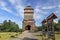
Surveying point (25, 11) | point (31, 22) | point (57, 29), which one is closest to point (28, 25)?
point (31, 22)

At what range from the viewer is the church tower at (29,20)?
41.6 m

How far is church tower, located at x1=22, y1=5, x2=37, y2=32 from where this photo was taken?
1636 inches

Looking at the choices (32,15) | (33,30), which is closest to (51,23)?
(33,30)

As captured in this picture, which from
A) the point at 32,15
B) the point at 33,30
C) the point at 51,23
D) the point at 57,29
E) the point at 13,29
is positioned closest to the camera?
the point at 51,23

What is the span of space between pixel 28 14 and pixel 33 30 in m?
5.98

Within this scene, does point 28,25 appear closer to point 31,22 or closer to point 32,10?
point 31,22

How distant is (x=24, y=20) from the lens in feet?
140

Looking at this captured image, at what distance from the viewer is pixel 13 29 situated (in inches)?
2392

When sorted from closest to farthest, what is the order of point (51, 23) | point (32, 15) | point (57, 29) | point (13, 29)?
point (51, 23), point (32, 15), point (57, 29), point (13, 29)

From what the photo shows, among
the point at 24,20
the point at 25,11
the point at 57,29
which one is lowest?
the point at 57,29

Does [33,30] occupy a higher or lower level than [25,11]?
lower

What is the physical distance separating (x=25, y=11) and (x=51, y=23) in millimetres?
37396

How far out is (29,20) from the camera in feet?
140

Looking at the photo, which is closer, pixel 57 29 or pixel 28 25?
pixel 28 25
